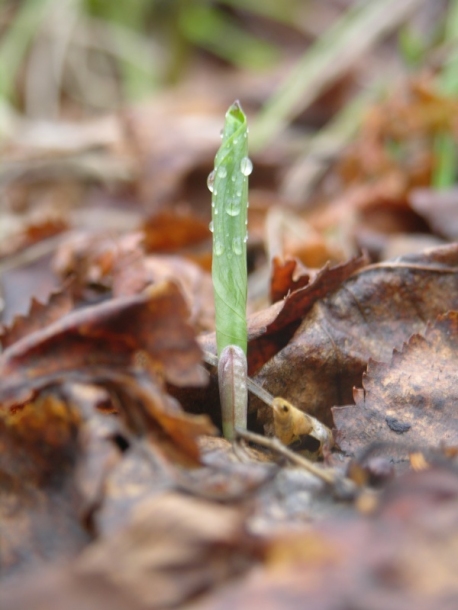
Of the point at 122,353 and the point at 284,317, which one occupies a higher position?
the point at 284,317

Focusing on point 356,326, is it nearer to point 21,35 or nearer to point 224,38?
point 21,35

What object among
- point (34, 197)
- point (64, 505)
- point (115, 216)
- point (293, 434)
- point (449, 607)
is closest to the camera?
point (449, 607)

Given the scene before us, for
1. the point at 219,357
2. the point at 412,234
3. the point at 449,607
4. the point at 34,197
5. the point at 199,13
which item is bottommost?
the point at 449,607

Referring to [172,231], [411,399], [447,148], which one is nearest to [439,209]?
[447,148]

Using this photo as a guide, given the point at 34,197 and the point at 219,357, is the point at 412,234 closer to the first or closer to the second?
the point at 219,357

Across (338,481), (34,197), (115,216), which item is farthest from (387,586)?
(34,197)

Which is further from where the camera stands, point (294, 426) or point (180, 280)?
point (180, 280)

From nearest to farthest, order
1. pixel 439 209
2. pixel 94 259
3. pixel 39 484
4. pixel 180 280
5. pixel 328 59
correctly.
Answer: pixel 39 484 → pixel 180 280 → pixel 94 259 → pixel 439 209 → pixel 328 59

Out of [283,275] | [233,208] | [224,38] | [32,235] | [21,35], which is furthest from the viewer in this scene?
[224,38]
